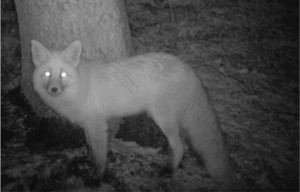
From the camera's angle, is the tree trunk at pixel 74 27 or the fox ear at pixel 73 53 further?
the tree trunk at pixel 74 27

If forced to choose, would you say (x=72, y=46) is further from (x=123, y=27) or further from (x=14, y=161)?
(x=14, y=161)

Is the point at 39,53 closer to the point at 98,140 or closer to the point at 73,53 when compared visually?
the point at 73,53

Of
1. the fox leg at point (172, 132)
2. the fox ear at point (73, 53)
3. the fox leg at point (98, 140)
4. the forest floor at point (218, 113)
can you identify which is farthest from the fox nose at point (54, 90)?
the fox leg at point (172, 132)

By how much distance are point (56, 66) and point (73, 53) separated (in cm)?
25

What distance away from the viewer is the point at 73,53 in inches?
148

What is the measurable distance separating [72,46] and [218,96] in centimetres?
271

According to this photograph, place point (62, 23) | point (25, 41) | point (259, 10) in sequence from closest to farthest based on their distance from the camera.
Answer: point (62, 23)
point (25, 41)
point (259, 10)

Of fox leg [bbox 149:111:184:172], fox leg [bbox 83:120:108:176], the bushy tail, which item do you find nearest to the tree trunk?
fox leg [bbox 83:120:108:176]

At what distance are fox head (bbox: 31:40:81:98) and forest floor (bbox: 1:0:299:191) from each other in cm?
100

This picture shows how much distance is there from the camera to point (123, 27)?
478 cm

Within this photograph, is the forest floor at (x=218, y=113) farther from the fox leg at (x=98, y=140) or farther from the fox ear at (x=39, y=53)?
the fox ear at (x=39, y=53)

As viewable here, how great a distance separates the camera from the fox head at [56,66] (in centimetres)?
370

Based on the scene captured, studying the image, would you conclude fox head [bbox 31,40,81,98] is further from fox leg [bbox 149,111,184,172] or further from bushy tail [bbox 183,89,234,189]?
bushy tail [bbox 183,89,234,189]

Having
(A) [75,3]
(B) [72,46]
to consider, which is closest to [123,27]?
(A) [75,3]
